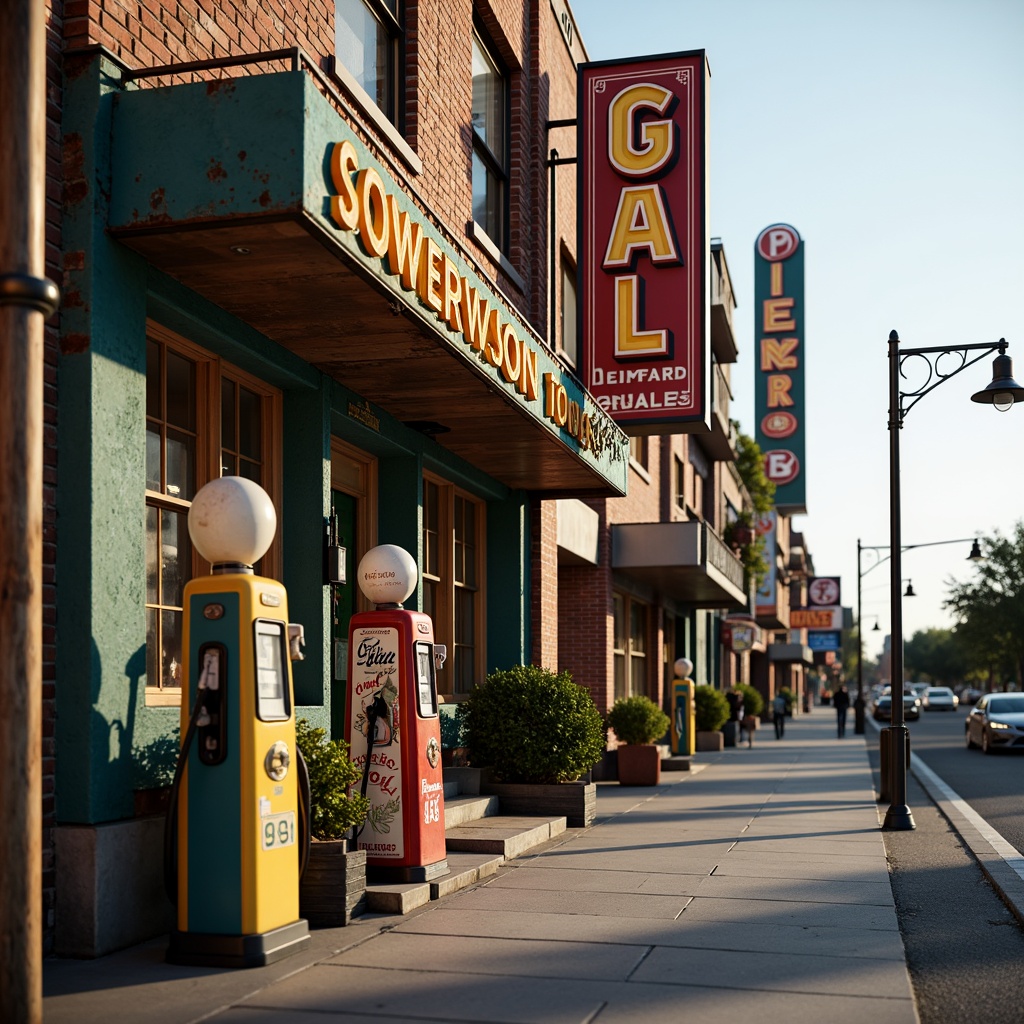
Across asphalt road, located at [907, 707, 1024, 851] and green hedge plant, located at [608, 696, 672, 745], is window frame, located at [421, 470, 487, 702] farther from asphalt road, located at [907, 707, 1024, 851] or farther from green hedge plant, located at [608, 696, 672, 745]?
asphalt road, located at [907, 707, 1024, 851]

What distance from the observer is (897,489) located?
13781 mm

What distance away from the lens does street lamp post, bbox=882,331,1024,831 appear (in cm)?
1293

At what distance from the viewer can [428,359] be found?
909 centimetres

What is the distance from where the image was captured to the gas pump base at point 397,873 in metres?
8.16

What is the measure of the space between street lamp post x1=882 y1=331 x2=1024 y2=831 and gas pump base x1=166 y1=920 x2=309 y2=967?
863 centimetres

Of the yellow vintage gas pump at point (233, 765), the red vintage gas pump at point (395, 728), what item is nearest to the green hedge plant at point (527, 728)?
the red vintage gas pump at point (395, 728)

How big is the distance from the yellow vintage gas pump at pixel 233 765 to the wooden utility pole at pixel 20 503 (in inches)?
69.8

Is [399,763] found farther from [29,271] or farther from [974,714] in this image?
[974,714]

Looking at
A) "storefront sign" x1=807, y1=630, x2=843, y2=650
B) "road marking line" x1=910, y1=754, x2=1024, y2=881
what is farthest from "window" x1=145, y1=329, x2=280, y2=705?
"storefront sign" x1=807, y1=630, x2=843, y2=650

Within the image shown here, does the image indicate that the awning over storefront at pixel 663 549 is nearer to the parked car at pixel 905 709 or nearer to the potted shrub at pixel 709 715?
the potted shrub at pixel 709 715

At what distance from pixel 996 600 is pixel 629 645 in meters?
→ 56.6

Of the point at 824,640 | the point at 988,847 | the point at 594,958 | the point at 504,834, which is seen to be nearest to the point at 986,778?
the point at 988,847

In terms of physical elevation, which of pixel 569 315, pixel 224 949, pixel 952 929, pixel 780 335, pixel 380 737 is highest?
pixel 780 335

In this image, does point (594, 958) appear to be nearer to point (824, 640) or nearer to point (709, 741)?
point (709, 741)
